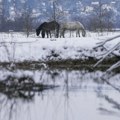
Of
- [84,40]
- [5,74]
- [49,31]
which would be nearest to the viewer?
[5,74]

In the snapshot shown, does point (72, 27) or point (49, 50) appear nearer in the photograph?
point (49, 50)

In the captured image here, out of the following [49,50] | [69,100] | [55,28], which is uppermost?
[55,28]

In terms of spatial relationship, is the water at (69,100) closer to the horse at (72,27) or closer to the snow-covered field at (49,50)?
the snow-covered field at (49,50)

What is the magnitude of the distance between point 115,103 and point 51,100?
1884 mm

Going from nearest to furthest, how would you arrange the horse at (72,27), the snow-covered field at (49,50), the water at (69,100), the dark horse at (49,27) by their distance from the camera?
the water at (69,100) < the snow-covered field at (49,50) < the dark horse at (49,27) < the horse at (72,27)

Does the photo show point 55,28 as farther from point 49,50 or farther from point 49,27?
point 49,50

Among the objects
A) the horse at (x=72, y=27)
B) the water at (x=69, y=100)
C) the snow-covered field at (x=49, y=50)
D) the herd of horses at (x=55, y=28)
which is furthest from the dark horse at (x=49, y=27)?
the water at (x=69, y=100)

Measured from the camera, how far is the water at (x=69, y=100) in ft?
41.9

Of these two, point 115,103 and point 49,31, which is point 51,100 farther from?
point 49,31

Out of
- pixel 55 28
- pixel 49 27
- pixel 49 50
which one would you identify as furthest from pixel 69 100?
pixel 55 28

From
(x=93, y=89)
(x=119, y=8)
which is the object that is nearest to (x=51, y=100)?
(x=93, y=89)

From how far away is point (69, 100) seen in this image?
15.2m

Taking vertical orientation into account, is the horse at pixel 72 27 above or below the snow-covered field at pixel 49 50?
above

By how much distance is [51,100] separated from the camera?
15.3 meters
